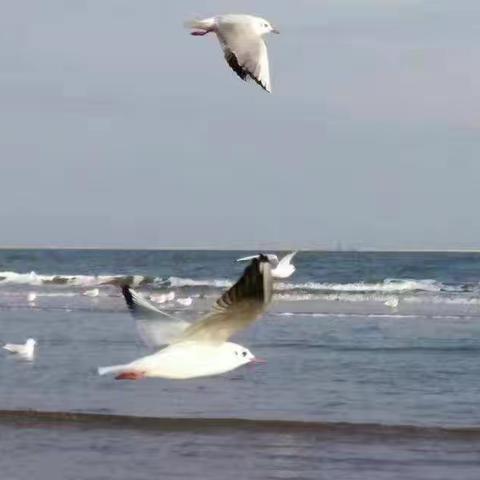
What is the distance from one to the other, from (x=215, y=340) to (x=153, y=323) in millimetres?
308

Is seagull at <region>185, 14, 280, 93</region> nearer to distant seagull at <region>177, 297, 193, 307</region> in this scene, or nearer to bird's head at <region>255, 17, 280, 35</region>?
bird's head at <region>255, 17, 280, 35</region>

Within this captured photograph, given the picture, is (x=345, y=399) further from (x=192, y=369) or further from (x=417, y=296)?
(x=417, y=296)

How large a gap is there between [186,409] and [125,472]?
249 centimetres

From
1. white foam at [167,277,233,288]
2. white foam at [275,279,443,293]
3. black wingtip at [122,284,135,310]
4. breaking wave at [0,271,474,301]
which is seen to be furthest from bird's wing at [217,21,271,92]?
white foam at [167,277,233,288]

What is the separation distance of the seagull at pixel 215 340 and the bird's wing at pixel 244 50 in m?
0.83

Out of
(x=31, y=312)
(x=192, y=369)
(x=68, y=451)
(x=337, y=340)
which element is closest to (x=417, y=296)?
(x=31, y=312)

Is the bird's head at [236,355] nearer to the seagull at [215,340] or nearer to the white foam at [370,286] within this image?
the seagull at [215,340]

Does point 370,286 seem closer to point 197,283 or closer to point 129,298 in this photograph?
point 197,283

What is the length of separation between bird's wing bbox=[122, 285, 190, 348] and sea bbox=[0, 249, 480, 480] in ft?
5.38

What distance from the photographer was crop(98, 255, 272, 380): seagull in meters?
5.89

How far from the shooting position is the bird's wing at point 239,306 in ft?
19.1

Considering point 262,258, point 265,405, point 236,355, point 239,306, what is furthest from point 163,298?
point 262,258

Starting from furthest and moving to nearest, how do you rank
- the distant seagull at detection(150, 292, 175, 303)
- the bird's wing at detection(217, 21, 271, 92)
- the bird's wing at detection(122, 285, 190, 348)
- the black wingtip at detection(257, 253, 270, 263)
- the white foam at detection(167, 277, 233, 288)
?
the white foam at detection(167, 277, 233, 288) < the distant seagull at detection(150, 292, 175, 303) < the bird's wing at detection(122, 285, 190, 348) < the bird's wing at detection(217, 21, 271, 92) < the black wingtip at detection(257, 253, 270, 263)

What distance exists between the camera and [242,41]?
6.30 meters
